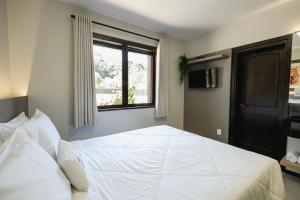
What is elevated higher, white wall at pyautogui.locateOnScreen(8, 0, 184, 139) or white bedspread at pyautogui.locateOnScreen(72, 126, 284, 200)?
white wall at pyautogui.locateOnScreen(8, 0, 184, 139)

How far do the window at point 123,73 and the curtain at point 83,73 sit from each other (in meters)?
0.25

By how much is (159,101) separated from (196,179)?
2.32 meters

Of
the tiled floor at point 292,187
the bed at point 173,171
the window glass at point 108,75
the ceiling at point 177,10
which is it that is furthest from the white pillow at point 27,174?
the tiled floor at point 292,187

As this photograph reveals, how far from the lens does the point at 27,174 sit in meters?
0.70

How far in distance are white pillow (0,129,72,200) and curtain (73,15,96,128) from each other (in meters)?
1.41

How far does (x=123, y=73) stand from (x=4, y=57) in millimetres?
1674

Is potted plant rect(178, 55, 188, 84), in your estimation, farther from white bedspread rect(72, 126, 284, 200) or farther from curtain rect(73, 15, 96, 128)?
white bedspread rect(72, 126, 284, 200)

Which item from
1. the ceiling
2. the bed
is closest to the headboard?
the bed

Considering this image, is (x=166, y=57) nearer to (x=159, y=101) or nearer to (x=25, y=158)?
(x=159, y=101)

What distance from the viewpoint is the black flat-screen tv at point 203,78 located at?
311 centimetres

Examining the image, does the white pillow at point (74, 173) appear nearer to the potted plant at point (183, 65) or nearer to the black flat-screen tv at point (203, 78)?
the black flat-screen tv at point (203, 78)

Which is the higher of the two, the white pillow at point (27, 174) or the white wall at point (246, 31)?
the white wall at point (246, 31)

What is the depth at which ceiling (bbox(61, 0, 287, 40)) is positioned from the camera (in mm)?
2244

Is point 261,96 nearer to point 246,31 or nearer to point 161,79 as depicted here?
point 246,31
